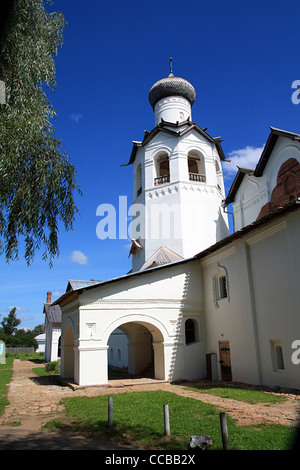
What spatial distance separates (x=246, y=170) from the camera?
60.0 ft

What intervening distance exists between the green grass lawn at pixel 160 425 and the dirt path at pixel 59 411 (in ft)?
1.32

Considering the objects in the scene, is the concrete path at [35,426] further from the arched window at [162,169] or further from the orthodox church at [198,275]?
the arched window at [162,169]

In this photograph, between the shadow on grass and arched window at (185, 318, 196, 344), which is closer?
→ the shadow on grass

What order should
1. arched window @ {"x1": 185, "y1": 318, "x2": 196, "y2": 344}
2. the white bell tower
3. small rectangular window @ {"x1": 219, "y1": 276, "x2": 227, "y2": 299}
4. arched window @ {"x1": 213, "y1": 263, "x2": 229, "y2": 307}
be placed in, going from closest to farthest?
arched window @ {"x1": 213, "y1": 263, "x2": 229, "y2": 307}, small rectangular window @ {"x1": 219, "y1": 276, "x2": 227, "y2": 299}, arched window @ {"x1": 185, "y1": 318, "x2": 196, "y2": 344}, the white bell tower

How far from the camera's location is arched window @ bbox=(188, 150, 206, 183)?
21.4 m

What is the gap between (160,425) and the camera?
7.02m

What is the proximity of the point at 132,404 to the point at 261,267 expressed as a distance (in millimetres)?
6079

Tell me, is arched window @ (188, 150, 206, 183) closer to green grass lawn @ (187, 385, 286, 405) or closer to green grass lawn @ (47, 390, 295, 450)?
green grass lawn @ (187, 385, 286, 405)

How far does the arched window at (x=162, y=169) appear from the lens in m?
21.5

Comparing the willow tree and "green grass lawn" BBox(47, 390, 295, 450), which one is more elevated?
the willow tree

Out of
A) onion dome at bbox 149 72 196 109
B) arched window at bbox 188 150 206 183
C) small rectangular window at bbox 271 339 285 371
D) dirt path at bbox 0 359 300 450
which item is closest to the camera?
dirt path at bbox 0 359 300 450

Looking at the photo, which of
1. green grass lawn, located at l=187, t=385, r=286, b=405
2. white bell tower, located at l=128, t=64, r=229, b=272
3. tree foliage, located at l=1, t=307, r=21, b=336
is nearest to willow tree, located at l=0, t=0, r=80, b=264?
green grass lawn, located at l=187, t=385, r=286, b=405

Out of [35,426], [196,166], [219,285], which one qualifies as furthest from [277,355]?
[196,166]

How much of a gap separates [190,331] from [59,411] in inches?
319
